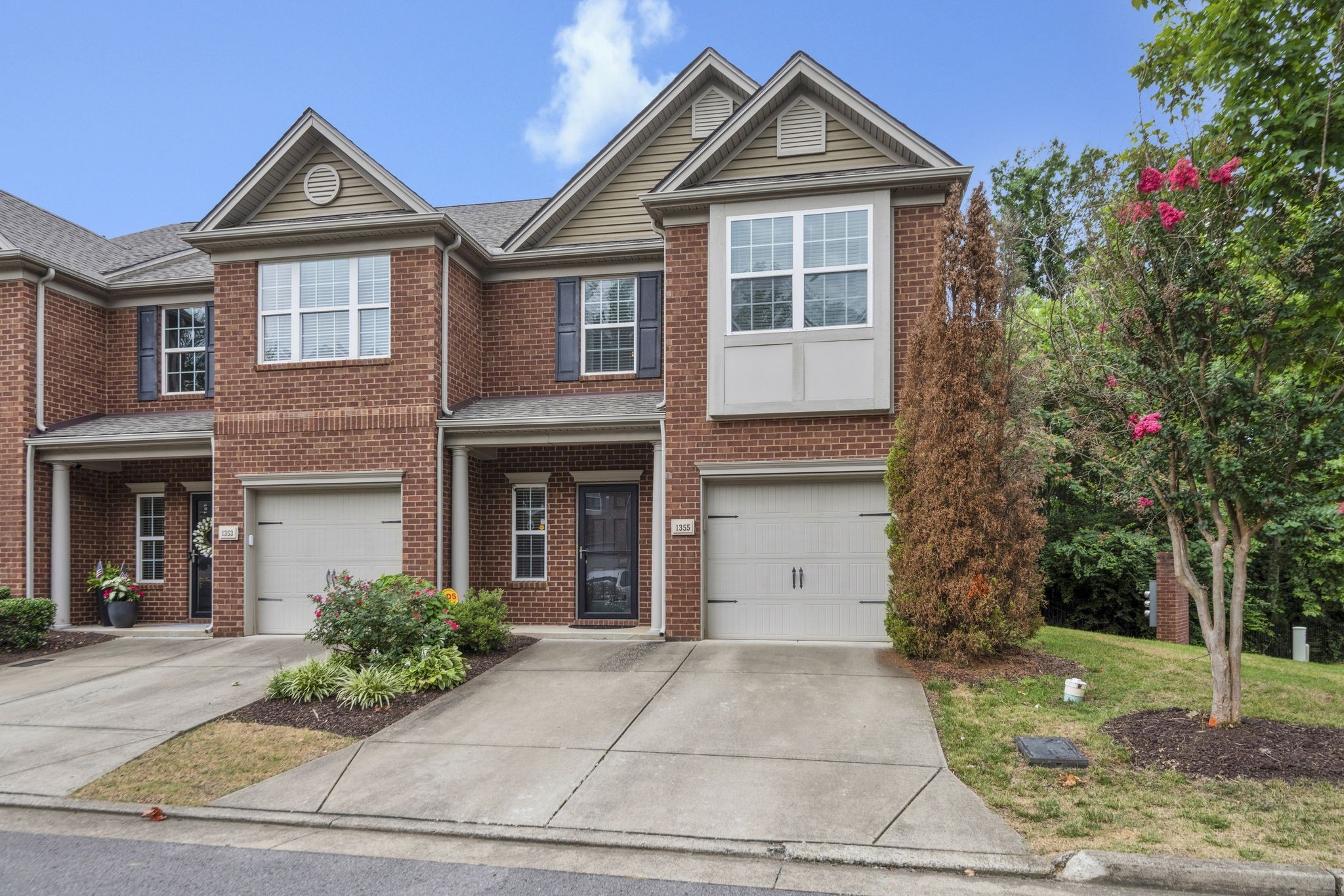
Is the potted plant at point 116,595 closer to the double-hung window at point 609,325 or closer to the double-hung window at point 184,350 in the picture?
the double-hung window at point 184,350

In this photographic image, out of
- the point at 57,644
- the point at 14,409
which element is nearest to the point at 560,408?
the point at 57,644

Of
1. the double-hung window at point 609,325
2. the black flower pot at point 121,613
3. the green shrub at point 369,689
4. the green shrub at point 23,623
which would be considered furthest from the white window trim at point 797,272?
the black flower pot at point 121,613

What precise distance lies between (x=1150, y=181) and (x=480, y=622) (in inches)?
326

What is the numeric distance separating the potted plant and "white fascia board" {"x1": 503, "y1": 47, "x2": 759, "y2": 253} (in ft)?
27.3

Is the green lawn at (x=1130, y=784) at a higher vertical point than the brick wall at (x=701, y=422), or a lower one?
lower

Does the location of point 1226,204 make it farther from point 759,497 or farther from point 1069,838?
point 759,497

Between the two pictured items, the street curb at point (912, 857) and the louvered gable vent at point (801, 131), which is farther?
the louvered gable vent at point (801, 131)

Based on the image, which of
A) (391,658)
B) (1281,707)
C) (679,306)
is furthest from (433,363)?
(1281,707)

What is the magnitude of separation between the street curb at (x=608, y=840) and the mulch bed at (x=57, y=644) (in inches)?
245

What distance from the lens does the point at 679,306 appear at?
11.2 meters

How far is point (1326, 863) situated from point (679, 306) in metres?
8.57

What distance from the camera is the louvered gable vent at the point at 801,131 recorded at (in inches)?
435

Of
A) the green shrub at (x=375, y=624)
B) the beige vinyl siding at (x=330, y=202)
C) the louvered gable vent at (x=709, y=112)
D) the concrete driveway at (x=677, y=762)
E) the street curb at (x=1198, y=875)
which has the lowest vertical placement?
the concrete driveway at (x=677, y=762)

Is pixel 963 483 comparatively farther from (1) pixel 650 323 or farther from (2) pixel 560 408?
(2) pixel 560 408
